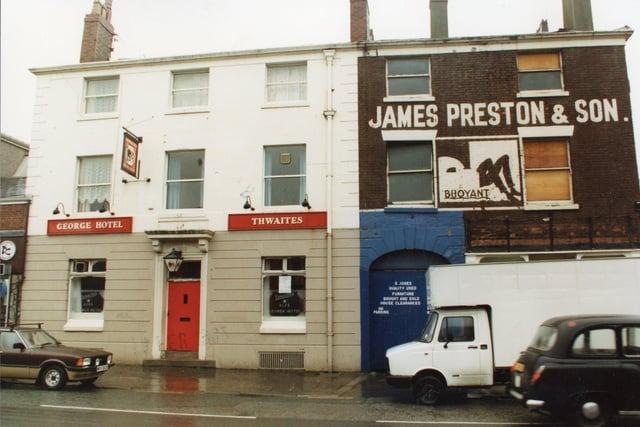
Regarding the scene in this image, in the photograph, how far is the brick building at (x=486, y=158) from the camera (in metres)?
15.3

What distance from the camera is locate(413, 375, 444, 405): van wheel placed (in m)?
10.6

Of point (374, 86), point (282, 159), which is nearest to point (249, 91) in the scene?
point (282, 159)

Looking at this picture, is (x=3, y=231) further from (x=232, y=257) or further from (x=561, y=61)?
(x=561, y=61)

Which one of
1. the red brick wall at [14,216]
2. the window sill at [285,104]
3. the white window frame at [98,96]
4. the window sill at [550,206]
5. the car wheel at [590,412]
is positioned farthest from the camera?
the white window frame at [98,96]

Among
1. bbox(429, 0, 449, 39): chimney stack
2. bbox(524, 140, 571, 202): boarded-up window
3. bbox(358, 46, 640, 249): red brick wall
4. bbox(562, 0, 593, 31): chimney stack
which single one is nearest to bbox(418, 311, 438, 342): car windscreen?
bbox(358, 46, 640, 249): red brick wall

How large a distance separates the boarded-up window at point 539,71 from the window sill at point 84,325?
48.5 ft

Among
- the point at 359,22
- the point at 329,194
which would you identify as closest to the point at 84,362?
the point at 329,194

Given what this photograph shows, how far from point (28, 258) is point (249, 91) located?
897 centimetres

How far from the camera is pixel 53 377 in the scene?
12.1m

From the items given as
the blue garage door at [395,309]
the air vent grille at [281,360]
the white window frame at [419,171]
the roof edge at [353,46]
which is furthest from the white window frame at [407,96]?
the air vent grille at [281,360]

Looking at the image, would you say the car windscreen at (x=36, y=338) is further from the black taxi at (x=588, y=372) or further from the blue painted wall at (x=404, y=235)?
the black taxi at (x=588, y=372)

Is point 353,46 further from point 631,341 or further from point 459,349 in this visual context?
point 631,341

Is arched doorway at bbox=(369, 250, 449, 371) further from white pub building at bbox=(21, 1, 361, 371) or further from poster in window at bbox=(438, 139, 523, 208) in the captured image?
poster in window at bbox=(438, 139, 523, 208)

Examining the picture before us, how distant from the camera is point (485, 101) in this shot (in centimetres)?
1625
